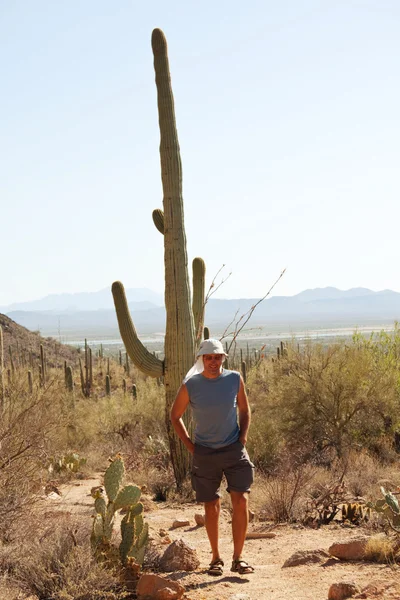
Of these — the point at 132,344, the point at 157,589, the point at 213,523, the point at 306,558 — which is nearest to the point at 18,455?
the point at 213,523

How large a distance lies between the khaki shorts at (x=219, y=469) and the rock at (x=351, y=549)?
3.63ft

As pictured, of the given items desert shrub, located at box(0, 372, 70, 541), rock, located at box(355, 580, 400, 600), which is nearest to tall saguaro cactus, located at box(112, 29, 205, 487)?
desert shrub, located at box(0, 372, 70, 541)

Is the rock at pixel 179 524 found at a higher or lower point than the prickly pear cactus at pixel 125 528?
lower

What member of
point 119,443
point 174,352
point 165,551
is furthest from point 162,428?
point 165,551

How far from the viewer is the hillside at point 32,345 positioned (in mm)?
51219

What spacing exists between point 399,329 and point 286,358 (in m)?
4.53

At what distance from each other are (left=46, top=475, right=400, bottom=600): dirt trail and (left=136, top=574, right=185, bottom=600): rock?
209 mm

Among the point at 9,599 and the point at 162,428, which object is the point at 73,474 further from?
the point at 9,599

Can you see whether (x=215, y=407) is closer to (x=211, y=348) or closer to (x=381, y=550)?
(x=211, y=348)

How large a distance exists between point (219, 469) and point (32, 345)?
4885cm

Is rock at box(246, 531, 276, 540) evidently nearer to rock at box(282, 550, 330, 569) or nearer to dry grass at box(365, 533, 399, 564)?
rock at box(282, 550, 330, 569)

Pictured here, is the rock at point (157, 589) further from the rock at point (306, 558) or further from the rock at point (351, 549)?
the rock at point (351, 549)

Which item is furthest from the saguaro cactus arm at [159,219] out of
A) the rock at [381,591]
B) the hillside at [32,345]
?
the hillside at [32,345]

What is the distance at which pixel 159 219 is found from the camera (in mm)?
12742
